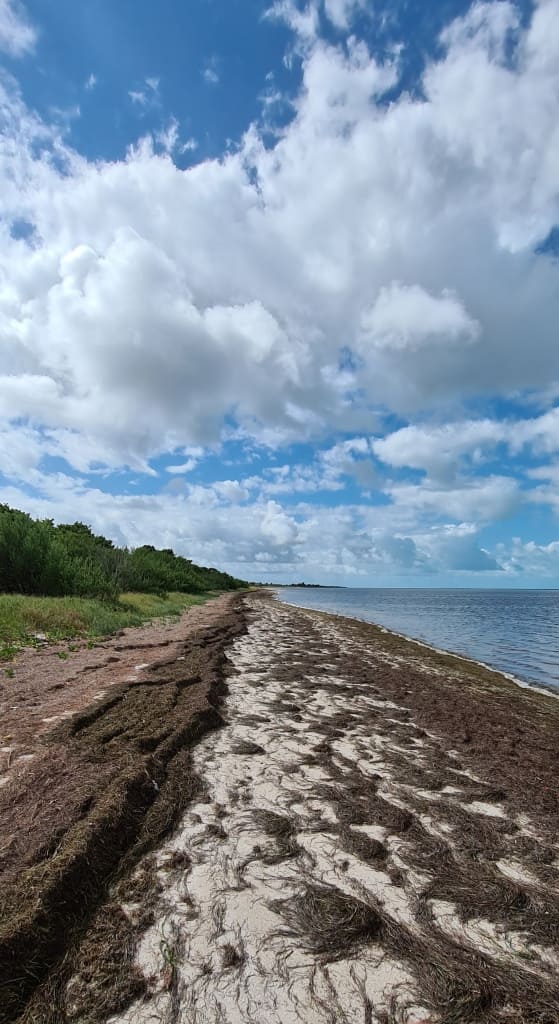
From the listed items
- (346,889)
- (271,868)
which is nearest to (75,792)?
(271,868)

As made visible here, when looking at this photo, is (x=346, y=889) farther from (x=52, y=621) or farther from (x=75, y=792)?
(x=52, y=621)

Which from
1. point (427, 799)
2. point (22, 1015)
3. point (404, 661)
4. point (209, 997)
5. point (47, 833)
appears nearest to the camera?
point (22, 1015)

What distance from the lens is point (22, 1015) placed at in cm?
258

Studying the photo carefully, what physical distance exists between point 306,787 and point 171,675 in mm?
6278

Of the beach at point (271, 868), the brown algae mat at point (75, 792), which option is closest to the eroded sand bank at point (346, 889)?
the beach at point (271, 868)

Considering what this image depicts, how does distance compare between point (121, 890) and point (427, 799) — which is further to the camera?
point (427, 799)

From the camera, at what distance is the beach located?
2828 mm

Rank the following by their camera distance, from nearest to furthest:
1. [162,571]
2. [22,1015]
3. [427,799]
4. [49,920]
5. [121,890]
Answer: [22,1015] < [49,920] < [121,890] < [427,799] < [162,571]

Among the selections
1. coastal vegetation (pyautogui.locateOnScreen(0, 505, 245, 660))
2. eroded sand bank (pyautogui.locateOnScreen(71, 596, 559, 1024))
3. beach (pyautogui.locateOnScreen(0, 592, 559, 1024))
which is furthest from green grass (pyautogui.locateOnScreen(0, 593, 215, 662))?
eroded sand bank (pyautogui.locateOnScreen(71, 596, 559, 1024))

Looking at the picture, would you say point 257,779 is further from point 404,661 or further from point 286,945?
point 404,661

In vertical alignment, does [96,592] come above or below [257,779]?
above

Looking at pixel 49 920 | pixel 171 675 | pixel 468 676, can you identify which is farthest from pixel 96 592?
pixel 49 920

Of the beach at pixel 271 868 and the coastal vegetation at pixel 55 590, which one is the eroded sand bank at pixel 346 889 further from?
the coastal vegetation at pixel 55 590

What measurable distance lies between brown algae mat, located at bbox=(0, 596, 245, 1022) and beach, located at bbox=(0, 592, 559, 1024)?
21mm
